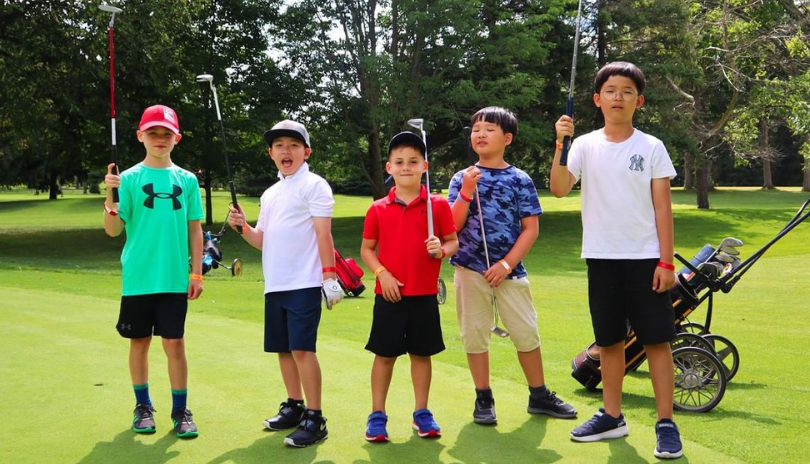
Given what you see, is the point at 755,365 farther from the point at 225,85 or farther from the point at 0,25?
the point at 225,85

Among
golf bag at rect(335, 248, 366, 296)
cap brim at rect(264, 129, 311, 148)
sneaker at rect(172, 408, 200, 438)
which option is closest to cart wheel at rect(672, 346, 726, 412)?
cap brim at rect(264, 129, 311, 148)

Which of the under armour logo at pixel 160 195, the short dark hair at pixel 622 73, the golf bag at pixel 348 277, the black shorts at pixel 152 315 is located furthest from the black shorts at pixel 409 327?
the golf bag at pixel 348 277

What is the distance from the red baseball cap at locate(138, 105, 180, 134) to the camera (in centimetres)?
473

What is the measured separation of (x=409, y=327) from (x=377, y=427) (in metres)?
0.57

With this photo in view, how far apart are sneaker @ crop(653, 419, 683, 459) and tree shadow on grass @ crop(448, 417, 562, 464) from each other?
509mm

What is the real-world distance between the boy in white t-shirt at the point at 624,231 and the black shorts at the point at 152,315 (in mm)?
2256

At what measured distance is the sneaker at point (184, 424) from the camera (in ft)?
14.7

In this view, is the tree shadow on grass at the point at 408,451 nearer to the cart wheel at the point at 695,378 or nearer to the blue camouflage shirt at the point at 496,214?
the blue camouflage shirt at the point at 496,214

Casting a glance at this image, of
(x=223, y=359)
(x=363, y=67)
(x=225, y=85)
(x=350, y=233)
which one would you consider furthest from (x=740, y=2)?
(x=223, y=359)

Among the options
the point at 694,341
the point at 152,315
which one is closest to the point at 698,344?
the point at 694,341

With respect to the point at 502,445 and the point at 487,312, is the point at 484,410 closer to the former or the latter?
the point at 502,445

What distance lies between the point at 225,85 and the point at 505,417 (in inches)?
1101

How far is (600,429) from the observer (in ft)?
14.9

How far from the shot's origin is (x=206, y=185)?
108 feet
